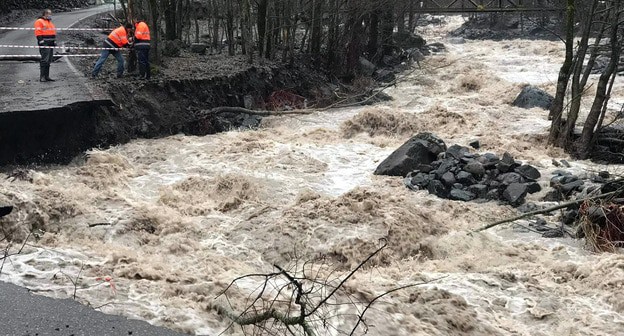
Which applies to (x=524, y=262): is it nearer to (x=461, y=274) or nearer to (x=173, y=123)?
(x=461, y=274)

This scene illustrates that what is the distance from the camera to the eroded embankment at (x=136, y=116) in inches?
438

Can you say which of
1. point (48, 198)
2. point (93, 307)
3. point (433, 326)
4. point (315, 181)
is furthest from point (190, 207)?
point (433, 326)

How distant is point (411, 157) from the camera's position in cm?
1197

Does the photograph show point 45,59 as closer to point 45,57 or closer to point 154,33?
point 45,57

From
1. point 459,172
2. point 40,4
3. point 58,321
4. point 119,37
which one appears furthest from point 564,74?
point 40,4

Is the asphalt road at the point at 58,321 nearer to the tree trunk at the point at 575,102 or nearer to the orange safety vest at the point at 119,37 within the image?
the orange safety vest at the point at 119,37

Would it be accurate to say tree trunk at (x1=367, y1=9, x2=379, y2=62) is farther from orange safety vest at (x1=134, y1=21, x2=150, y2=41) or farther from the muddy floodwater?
orange safety vest at (x1=134, y1=21, x2=150, y2=41)

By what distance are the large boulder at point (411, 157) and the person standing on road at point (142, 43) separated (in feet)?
21.8

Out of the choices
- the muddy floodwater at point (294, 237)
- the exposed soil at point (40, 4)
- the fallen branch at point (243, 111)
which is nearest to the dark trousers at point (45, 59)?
the muddy floodwater at point (294, 237)

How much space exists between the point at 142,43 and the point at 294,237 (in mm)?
7808

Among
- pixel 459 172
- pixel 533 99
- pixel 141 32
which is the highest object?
pixel 141 32

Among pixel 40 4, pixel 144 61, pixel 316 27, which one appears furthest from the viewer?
pixel 40 4

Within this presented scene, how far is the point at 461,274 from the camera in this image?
736 centimetres

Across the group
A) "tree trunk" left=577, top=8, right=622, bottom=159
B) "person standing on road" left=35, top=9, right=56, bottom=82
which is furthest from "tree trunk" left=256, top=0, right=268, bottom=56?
"tree trunk" left=577, top=8, right=622, bottom=159
